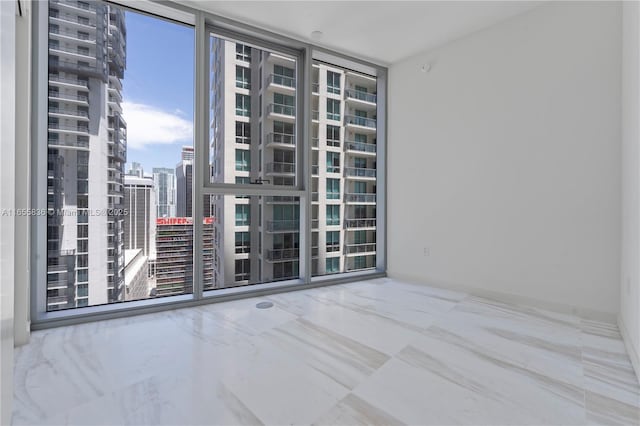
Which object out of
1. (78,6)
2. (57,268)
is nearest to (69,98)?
(78,6)

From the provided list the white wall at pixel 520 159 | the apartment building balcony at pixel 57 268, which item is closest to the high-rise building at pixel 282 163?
the white wall at pixel 520 159

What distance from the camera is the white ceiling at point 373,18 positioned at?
2553 millimetres

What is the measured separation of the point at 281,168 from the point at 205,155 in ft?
2.53

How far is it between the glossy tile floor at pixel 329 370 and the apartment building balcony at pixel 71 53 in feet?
6.52

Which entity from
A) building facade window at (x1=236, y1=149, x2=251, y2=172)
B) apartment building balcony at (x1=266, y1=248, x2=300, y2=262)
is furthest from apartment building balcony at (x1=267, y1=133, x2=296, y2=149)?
apartment building balcony at (x1=266, y1=248, x2=300, y2=262)

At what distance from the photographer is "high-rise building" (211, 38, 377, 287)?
291cm

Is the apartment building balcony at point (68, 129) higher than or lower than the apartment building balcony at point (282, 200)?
higher

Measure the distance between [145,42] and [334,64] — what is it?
195 centimetres

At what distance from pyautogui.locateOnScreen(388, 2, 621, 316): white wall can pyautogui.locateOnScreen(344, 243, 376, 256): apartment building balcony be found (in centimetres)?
44

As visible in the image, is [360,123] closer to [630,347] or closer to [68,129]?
[68,129]

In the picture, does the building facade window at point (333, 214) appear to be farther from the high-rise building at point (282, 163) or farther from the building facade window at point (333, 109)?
the building facade window at point (333, 109)

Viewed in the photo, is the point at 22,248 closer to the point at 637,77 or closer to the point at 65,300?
the point at 65,300

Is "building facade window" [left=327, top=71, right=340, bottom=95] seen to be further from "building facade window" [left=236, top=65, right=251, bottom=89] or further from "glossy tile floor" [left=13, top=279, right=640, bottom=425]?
"glossy tile floor" [left=13, top=279, right=640, bottom=425]

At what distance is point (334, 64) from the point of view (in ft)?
11.6
